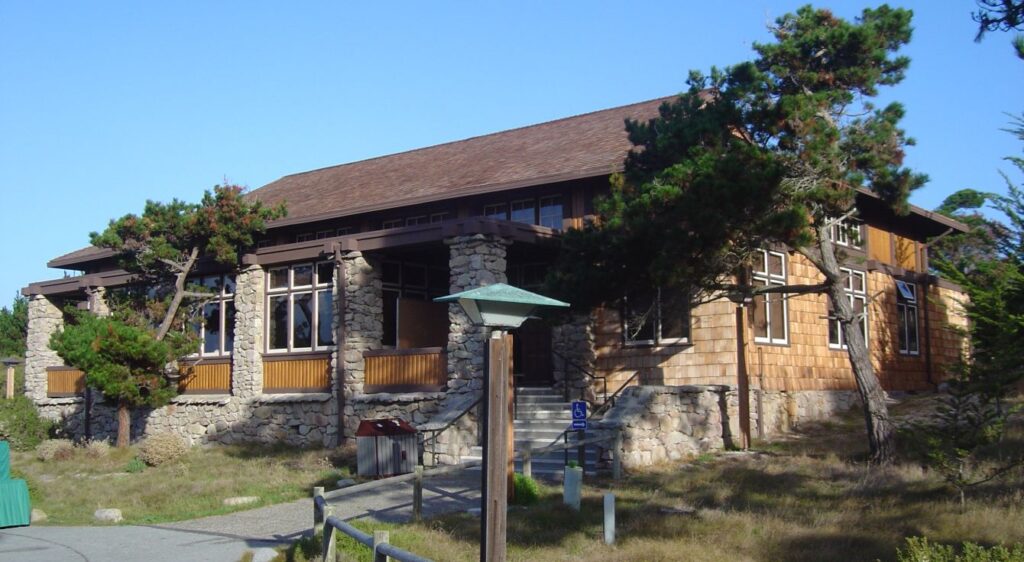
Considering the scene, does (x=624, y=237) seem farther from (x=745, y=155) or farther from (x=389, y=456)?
(x=389, y=456)

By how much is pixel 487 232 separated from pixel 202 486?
7.16m

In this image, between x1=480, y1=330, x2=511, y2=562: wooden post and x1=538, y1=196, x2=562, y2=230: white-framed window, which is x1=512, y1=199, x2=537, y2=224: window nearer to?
x1=538, y1=196, x2=562, y2=230: white-framed window

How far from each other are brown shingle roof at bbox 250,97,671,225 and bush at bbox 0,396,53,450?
930 cm

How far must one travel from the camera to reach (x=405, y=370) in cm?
2095

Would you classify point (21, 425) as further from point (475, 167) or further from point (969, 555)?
point (969, 555)

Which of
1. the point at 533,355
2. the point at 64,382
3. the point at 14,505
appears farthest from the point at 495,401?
the point at 64,382

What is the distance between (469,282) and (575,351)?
3.47 metres

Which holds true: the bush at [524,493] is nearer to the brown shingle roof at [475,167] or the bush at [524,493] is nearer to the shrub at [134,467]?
the brown shingle roof at [475,167]

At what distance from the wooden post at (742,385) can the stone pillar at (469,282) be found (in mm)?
4828

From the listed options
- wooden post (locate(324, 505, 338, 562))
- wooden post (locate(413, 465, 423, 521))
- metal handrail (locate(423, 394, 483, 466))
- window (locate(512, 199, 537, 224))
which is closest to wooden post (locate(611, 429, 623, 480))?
metal handrail (locate(423, 394, 483, 466))

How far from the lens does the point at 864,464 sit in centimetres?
1641

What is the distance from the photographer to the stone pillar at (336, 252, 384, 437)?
71.1 ft

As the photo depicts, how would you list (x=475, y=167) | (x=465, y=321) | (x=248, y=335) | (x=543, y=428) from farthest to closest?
(x=475, y=167) < (x=248, y=335) < (x=465, y=321) < (x=543, y=428)

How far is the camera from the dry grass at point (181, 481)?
16.6 meters
